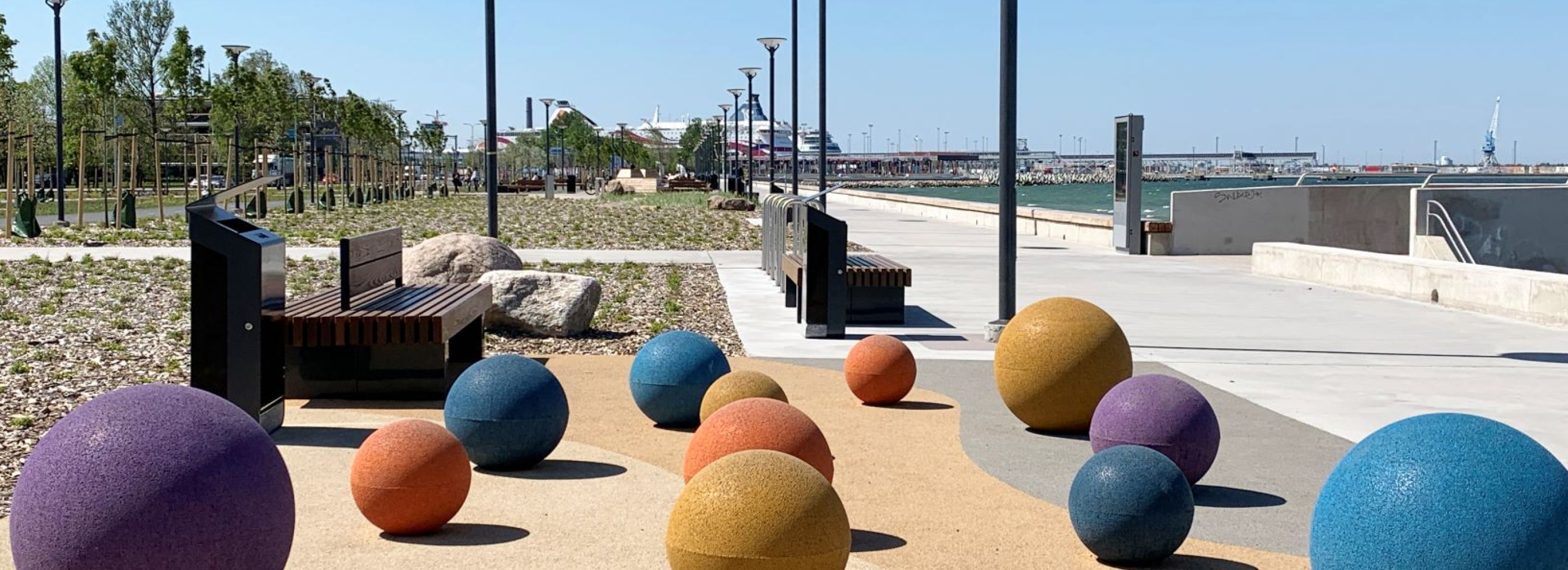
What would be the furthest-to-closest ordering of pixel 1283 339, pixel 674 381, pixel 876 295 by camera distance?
pixel 876 295
pixel 1283 339
pixel 674 381

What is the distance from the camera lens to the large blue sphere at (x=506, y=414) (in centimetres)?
769

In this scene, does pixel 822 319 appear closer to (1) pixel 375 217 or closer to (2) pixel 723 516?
(2) pixel 723 516

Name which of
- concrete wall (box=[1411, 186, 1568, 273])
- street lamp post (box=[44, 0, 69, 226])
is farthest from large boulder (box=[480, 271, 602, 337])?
street lamp post (box=[44, 0, 69, 226])

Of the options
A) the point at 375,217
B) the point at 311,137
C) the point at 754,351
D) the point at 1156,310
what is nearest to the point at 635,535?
the point at 754,351

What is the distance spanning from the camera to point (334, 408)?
966cm

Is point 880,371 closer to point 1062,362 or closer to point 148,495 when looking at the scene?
point 1062,362

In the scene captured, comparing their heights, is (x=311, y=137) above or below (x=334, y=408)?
above

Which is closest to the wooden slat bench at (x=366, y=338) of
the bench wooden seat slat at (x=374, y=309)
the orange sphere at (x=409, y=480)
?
the bench wooden seat slat at (x=374, y=309)

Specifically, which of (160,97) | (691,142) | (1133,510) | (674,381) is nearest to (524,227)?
(674,381)

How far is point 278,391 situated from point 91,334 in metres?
4.75

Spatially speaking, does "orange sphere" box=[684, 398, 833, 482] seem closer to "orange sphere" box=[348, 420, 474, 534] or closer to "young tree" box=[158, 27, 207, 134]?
"orange sphere" box=[348, 420, 474, 534]

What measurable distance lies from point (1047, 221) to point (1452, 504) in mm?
30498

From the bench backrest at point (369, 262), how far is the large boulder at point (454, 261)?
1.22 meters

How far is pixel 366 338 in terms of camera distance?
9.66 meters
